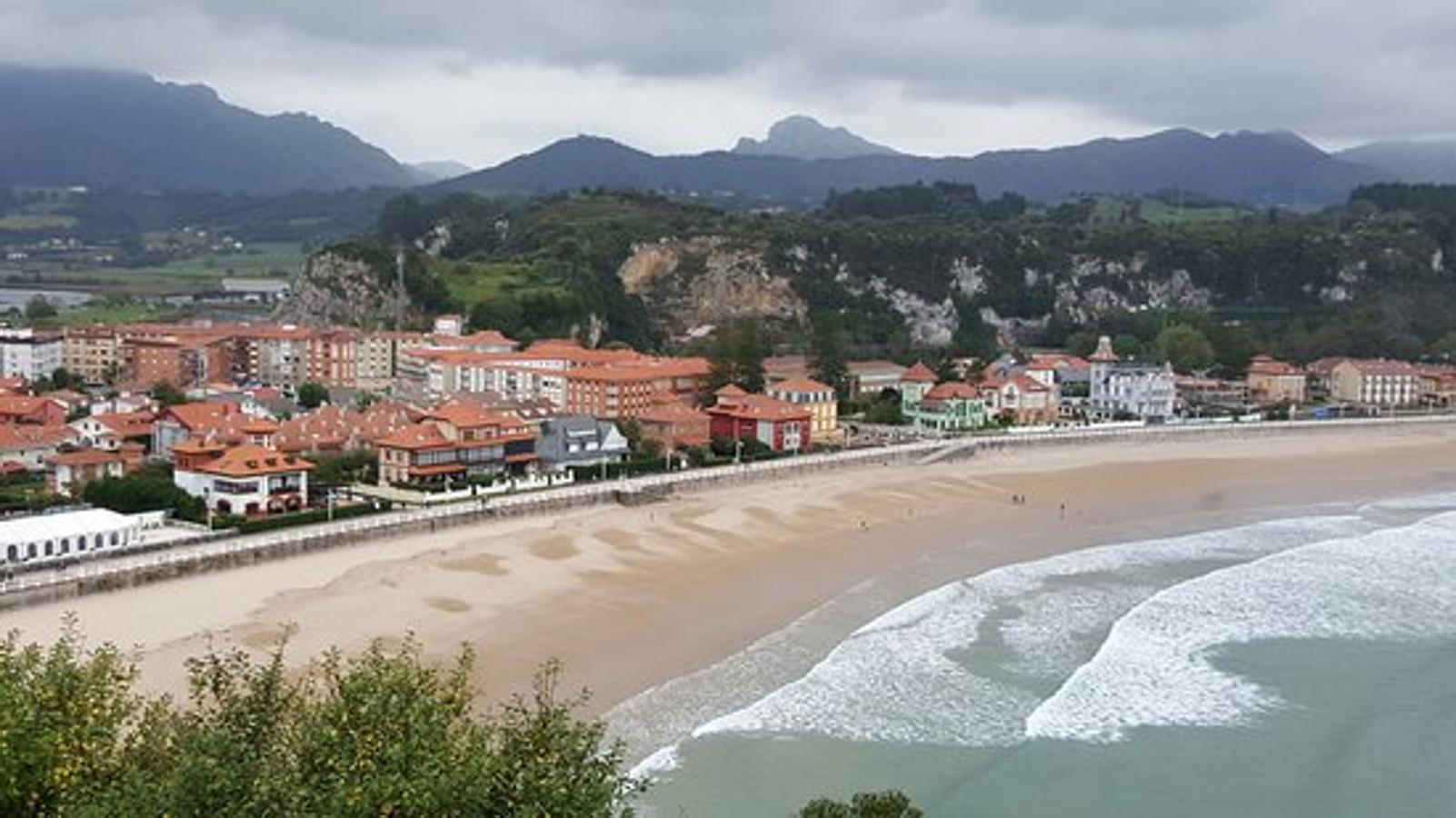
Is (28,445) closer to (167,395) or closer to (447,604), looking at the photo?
(167,395)

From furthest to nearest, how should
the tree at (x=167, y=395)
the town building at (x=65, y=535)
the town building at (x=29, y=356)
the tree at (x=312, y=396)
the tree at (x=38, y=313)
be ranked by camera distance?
1. the tree at (x=38, y=313)
2. the town building at (x=29, y=356)
3. the tree at (x=312, y=396)
4. the tree at (x=167, y=395)
5. the town building at (x=65, y=535)

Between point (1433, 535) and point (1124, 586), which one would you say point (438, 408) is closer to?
point (1124, 586)

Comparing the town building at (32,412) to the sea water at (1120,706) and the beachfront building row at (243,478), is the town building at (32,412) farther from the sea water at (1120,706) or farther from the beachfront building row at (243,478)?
the sea water at (1120,706)

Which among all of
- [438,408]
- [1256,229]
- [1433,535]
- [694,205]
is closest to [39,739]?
[438,408]

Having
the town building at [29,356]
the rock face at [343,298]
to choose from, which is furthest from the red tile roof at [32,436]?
the rock face at [343,298]

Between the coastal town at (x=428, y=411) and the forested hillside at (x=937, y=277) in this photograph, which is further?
the forested hillside at (x=937, y=277)

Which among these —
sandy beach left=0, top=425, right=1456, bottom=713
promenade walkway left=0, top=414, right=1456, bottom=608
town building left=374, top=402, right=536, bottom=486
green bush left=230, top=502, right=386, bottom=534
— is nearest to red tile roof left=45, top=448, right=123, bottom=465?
green bush left=230, top=502, right=386, bottom=534

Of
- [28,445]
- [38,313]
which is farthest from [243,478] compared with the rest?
[38,313]
